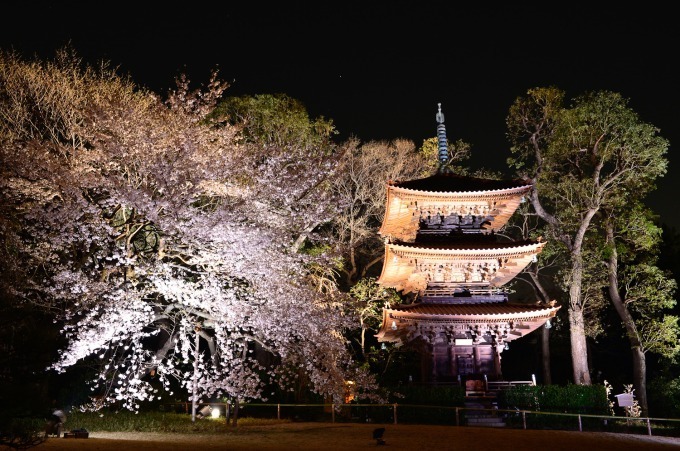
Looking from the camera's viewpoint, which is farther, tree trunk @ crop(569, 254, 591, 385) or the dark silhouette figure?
tree trunk @ crop(569, 254, 591, 385)

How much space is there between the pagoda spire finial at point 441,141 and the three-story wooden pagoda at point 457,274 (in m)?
2.67

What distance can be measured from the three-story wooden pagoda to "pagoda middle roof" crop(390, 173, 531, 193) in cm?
4

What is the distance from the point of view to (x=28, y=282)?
584 inches

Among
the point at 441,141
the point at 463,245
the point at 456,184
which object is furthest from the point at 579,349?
the point at 441,141

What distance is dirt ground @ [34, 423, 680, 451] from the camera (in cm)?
1219

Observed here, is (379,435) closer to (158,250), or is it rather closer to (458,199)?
(158,250)

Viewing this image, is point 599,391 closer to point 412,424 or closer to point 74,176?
point 412,424

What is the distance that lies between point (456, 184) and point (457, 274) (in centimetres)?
338

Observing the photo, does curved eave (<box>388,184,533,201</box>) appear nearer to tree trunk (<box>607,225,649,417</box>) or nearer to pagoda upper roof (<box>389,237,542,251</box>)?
pagoda upper roof (<box>389,237,542,251</box>)

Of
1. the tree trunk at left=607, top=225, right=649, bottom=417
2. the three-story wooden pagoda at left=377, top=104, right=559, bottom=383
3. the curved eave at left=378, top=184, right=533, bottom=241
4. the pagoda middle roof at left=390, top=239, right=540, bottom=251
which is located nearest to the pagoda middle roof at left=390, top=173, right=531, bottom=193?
the three-story wooden pagoda at left=377, top=104, right=559, bottom=383

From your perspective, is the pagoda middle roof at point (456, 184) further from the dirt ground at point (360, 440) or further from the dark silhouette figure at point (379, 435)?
the dark silhouette figure at point (379, 435)

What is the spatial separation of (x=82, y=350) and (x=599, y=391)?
16288 millimetres

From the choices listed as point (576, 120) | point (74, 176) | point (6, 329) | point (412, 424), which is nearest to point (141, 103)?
point (74, 176)

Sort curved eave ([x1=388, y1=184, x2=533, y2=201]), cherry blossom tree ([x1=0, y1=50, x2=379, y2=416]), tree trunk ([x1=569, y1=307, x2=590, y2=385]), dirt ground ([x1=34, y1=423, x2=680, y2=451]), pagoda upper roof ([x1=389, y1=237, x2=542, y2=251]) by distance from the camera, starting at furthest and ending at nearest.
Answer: tree trunk ([x1=569, y1=307, x2=590, y2=385])
curved eave ([x1=388, y1=184, x2=533, y2=201])
pagoda upper roof ([x1=389, y1=237, x2=542, y2=251])
cherry blossom tree ([x1=0, y1=50, x2=379, y2=416])
dirt ground ([x1=34, y1=423, x2=680, y2=451])
